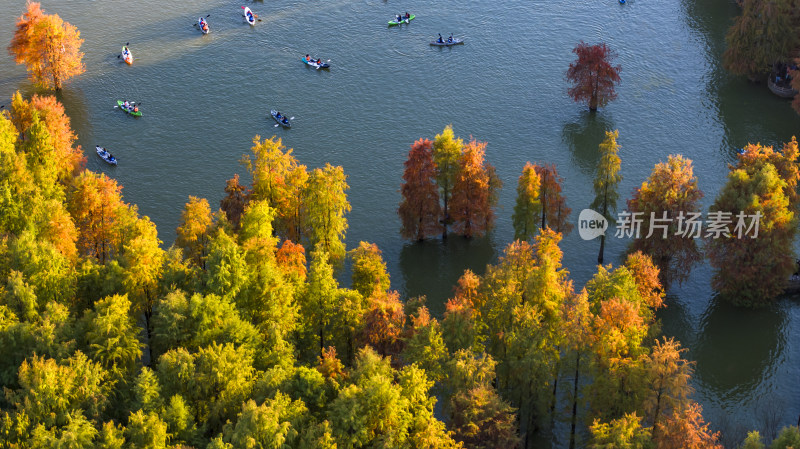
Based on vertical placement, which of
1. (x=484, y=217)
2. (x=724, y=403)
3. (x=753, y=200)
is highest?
(x=753, y=200)

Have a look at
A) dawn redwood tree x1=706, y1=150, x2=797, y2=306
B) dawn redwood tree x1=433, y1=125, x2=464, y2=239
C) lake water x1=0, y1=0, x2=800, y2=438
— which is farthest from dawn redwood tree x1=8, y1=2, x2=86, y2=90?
dawn redwood tree x1=706, y1=150, x2=797, y2=306

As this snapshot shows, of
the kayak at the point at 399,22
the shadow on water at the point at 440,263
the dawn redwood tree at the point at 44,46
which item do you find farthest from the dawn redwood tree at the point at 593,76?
the dawn redwood tree at the point at 44,46

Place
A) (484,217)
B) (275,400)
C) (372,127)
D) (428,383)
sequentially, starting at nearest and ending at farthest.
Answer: (275,400), (428,383), (484,217), (372,127)

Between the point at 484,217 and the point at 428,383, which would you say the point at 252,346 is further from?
the point at 484,217

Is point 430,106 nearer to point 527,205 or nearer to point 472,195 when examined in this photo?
point 472,195

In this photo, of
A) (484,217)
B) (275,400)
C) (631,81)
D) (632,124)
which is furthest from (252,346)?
(631,81)

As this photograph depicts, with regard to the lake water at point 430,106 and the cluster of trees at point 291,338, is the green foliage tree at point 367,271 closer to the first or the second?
the cluster of trees at point 291,338

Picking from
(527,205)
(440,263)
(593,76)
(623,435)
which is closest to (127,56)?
(440,263)
